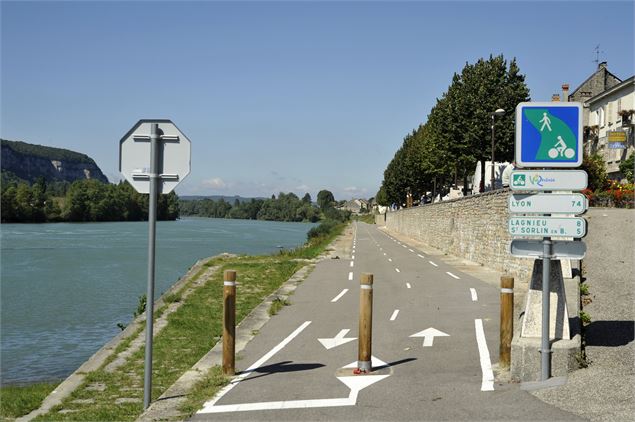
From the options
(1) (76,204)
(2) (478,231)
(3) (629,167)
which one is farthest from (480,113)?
(1) (76,204)

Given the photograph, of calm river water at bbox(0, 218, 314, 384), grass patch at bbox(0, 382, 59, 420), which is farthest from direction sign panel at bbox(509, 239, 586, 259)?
calm river water at bbox(0, 218, 314, 384)

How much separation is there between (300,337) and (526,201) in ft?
17.4

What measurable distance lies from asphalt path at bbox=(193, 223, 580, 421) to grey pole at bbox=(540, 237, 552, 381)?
0.39m

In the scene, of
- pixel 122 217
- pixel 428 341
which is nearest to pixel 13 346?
pixel 428 341

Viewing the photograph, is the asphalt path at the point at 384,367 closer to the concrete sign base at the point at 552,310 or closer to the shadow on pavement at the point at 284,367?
the shadow on pavement at the point at 284,367

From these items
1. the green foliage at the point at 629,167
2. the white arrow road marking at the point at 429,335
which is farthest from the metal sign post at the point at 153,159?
the green foliage at the point at 629,167

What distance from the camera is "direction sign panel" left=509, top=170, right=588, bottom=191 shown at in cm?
709

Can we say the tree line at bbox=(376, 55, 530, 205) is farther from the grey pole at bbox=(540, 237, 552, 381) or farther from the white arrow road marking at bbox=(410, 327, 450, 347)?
the grey pole at bbox=(540, 237, 552, 381)

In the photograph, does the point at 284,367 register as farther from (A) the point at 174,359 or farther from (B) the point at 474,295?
(B) the point at 474,295

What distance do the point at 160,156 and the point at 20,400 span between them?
5.26 meters

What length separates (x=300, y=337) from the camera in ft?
36.6

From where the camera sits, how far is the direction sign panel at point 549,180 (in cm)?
709

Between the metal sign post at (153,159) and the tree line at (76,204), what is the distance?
350 ft

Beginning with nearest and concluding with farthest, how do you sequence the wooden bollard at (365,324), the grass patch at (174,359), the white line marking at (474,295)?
the grass patch at (174,359), the wooden bollard at (365,324), the white line marking at (474,295)
